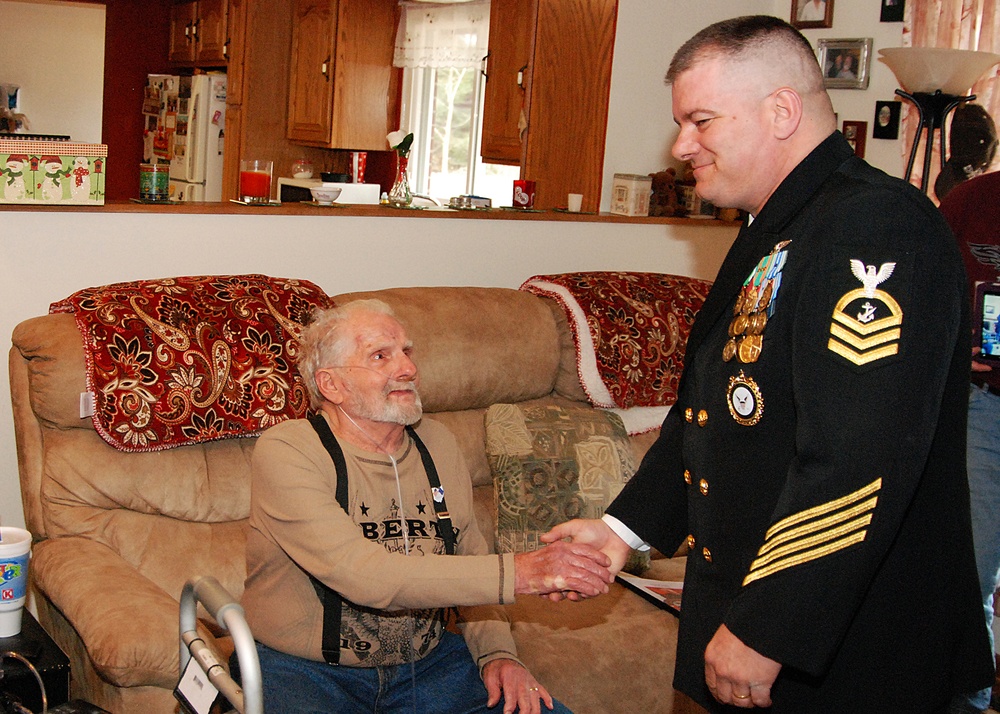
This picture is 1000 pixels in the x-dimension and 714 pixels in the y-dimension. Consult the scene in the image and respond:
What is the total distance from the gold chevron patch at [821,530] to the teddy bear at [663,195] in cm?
293

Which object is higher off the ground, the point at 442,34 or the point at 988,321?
the point at 442,34

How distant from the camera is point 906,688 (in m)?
1.28

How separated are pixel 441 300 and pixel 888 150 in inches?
85.4

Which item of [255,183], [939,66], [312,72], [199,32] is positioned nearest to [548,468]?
[255,183]

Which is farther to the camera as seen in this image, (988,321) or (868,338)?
(988,321)

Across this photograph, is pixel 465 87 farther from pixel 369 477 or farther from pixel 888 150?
pixel 369 477

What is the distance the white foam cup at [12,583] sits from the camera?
2.00 metres

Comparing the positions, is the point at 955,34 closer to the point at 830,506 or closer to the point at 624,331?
the point at 624,331

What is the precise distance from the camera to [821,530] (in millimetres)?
1164

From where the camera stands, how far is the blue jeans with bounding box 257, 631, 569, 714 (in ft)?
5.84

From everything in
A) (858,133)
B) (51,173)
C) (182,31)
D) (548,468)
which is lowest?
(548,468)

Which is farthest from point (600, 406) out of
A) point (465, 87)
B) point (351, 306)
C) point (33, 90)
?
point (33, 90)

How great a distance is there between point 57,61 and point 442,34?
308 centimetres

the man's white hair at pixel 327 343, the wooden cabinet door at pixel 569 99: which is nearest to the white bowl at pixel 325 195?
the wooden cabinet door at pixel 569 99
